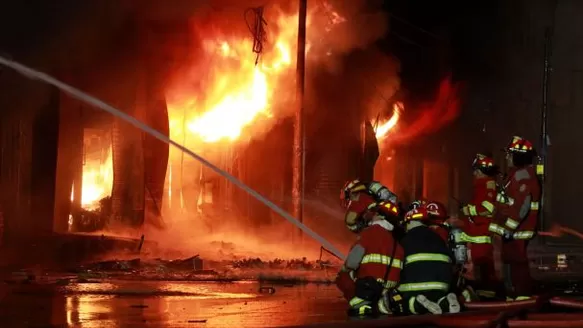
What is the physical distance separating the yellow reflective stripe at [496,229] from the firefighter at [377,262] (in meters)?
1.88

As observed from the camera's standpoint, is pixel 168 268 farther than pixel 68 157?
No

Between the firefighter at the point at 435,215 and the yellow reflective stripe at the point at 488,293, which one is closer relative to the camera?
the firefighter at the point at 435,215

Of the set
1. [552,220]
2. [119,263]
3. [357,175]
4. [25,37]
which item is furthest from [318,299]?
[552,220]

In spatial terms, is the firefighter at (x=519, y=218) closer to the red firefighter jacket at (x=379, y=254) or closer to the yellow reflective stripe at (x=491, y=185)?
the yellow reflective stripe at (x=491, y=185)

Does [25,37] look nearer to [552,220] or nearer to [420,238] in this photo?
[420,238]

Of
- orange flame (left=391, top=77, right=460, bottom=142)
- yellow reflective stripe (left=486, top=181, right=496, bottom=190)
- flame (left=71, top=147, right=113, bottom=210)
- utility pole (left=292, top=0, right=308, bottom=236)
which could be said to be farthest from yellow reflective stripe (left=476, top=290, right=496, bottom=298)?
orange flame (left=391, top=77, right=460, bottom=142)

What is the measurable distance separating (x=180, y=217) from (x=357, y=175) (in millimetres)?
4633

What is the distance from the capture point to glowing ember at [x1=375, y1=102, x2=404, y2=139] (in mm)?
21641

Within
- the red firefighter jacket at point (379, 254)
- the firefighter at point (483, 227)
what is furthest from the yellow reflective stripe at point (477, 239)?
the red firefighter jacket at point (379, 254)

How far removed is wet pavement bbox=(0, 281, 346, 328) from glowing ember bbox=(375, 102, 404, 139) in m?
9.93

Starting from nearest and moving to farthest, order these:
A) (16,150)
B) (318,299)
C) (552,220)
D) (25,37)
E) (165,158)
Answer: (318,299)
(25,37)
(16,150)
(165,158)
(552,220)

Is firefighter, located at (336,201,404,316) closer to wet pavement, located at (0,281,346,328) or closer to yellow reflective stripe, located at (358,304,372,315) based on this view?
yellow reflective stripe, located at (358,304,372,315)

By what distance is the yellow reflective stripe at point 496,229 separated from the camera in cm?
920

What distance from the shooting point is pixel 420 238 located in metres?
7.46
